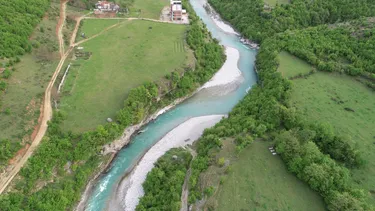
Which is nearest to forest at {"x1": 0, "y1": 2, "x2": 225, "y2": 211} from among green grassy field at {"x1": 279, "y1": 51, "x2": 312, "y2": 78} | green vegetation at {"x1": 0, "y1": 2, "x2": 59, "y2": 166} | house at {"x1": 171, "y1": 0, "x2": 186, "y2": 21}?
green vegetation at {"x1": 0, "y1": 2, "x2": 59, "y2": 166}

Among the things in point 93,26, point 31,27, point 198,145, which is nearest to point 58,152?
point 198,145

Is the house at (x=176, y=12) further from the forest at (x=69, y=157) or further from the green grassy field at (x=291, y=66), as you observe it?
the green grassy field at (x=291, y=66)

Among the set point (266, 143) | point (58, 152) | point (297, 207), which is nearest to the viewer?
point (297, 207)

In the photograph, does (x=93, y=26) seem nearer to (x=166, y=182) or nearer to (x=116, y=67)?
(x=116, y=67)

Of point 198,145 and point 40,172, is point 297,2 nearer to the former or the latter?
point 198,145

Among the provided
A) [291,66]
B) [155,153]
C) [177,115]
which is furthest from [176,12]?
[155,153]
